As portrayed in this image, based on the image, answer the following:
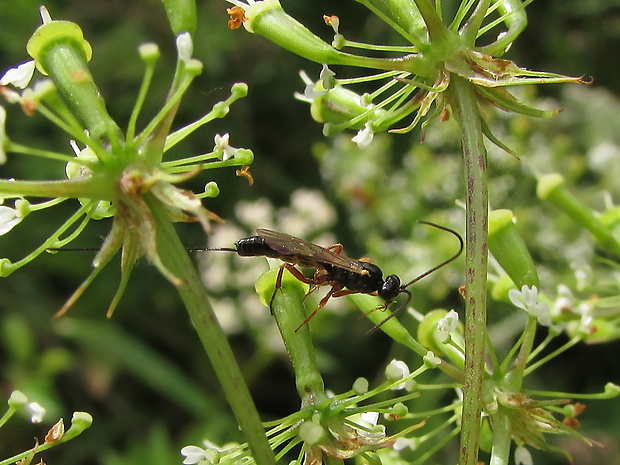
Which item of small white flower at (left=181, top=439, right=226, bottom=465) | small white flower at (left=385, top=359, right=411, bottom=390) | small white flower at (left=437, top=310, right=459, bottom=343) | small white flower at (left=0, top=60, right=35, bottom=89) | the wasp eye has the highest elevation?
small white flower at (left=0, top=60, right=35, bottom=89)

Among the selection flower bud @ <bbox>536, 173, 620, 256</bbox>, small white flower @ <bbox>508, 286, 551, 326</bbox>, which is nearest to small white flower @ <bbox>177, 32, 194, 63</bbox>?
small white flower @ <bbox>508, 286, 551, 326</bbox>

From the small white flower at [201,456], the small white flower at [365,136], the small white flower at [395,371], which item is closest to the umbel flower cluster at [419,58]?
the small white flower at [365,136]

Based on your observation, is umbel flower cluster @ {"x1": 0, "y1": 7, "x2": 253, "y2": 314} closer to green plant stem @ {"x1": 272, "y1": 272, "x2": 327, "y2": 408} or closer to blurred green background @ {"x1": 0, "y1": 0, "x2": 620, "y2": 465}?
green plant stem @ {"x1": 272, "y1": 272, "x2": 327, "y2": 408}

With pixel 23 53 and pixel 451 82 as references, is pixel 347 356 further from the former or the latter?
pixel 451 82

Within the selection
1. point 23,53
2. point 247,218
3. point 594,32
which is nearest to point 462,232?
point 247,218

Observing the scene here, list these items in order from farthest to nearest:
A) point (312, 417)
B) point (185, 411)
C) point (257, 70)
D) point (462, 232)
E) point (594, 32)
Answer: point (594, 32) → point (257, 70) → point (185, 411) → point (462, 232) → point (312, 417)

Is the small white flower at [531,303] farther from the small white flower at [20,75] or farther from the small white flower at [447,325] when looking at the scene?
the small white flower at [20,75]
